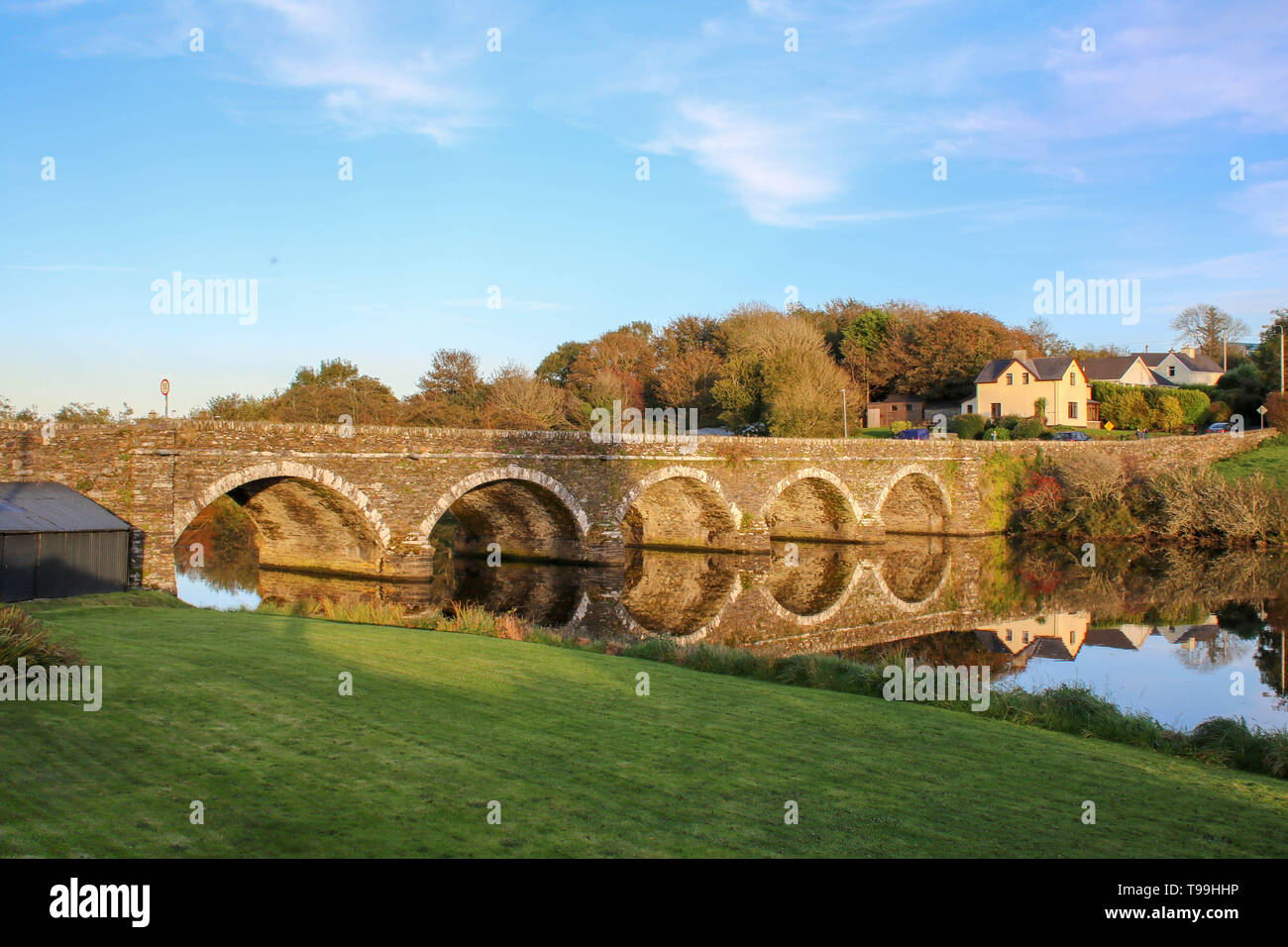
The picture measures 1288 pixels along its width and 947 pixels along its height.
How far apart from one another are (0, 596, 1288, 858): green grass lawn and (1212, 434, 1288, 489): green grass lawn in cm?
4020

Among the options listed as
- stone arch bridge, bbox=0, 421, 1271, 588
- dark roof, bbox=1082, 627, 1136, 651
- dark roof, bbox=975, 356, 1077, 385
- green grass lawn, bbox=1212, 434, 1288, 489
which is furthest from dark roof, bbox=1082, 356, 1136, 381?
dark roof, bbox=1082, 627, 1136, 651

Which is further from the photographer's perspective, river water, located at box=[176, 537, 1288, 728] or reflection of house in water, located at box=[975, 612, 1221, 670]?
reflection of house in water, located at box=[975, 612, 1221, 670]

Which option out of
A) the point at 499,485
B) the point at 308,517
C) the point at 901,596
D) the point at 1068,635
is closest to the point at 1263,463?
the point at 901,596

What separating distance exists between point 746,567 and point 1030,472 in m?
18.0

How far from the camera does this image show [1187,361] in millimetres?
81812

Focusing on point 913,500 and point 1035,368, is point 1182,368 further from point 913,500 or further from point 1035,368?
point 913,500

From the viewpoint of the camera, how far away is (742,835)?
556 cm

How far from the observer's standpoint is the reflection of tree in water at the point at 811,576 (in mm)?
27359

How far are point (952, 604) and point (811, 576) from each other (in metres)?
6.63

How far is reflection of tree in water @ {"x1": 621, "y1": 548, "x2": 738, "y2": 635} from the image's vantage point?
2428cm

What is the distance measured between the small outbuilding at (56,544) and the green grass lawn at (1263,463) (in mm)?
43810

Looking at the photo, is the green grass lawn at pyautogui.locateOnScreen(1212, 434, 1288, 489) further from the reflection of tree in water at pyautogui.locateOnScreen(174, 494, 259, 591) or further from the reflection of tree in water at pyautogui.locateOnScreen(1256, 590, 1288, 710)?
the reflection of tree in water at pyautogui.locateOnScreen(174, 494, 259, 591)
